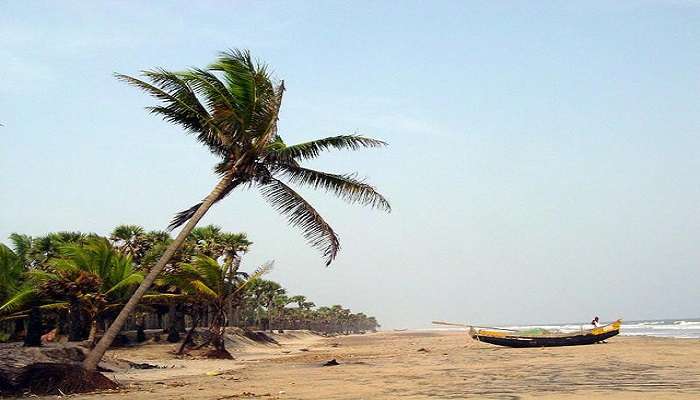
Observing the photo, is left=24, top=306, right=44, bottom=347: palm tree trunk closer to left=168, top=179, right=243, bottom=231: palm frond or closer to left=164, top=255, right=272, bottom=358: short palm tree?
left=164, top=255, right=272, bottom=358: short palm tree

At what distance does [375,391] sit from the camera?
1338cm

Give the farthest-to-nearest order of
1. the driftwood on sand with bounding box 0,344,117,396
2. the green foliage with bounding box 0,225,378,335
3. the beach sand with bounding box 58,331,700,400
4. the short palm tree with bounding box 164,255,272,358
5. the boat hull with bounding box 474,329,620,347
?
the boat hull with bounding box 474,329,620,347 → the short palm tree with bounding box 164,255,272,358 → the green foliage with bounding box 0,225,378,335 → the driftwood on sand with bounding box 0,344,117,396 → the beach sand with bounding box 58,331,700,400

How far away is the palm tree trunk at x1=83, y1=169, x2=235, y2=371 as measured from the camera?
582 inches

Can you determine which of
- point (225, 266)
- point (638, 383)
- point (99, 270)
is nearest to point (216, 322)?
point (225, 266)

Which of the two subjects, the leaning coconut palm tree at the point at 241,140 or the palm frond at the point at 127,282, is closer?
the leaning coconut palm tree at the point at 241,140

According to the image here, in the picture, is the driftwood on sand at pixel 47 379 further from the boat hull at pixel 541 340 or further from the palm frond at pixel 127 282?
the boat hull at pixel 541 340

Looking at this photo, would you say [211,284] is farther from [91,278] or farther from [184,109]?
[184,109]

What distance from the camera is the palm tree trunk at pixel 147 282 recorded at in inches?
582

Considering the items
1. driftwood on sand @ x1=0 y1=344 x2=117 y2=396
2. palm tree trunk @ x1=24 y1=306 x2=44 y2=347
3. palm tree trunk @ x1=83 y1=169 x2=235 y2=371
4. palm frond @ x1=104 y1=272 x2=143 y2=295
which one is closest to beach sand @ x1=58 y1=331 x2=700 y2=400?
driftwood on sand @ x1=0 y1=344 x2=117 y2=396

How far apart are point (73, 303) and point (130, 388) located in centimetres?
1464

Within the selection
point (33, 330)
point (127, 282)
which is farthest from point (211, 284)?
point (33, 330)

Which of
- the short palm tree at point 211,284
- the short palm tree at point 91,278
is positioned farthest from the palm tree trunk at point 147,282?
the short palm tree at point 211,284

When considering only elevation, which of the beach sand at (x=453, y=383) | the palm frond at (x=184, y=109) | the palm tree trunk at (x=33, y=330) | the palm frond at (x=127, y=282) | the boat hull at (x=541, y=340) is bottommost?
the beach sand at (x=453, y=383)

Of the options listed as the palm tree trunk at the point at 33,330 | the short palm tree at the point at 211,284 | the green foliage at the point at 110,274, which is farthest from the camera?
the short palm tree at the point at 211,284
